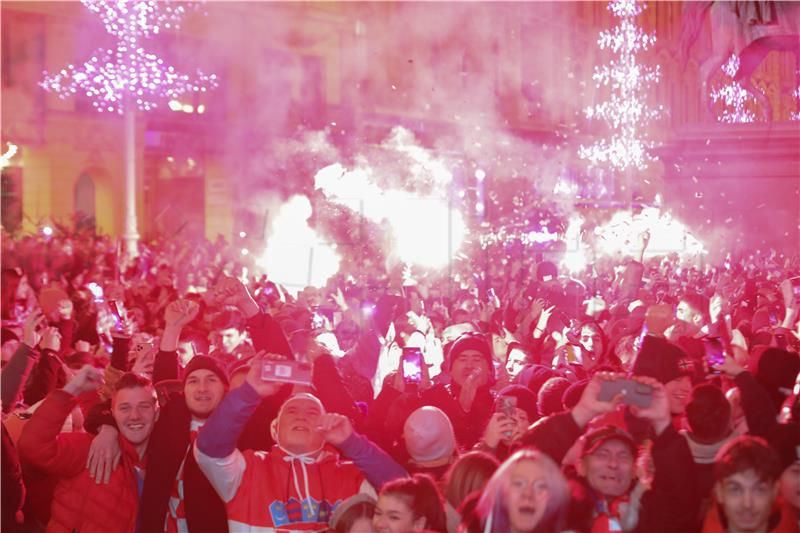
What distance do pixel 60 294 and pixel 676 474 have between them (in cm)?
782

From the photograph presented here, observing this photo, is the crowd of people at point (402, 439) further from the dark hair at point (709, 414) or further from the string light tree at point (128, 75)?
the string light tree at point (128, 75)

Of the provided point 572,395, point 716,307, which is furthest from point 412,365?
point 716,307

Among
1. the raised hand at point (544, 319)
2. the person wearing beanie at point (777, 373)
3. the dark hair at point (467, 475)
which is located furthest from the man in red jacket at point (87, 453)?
the raised hand at point (544, 319)

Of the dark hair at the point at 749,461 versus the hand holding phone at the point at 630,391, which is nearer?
the dark hair at the point at 749,461

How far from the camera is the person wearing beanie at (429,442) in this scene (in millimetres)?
5250

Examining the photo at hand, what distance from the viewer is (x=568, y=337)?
868 centimetres

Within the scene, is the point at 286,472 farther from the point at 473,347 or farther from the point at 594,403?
the point at 473,347

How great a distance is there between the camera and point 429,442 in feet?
17.2

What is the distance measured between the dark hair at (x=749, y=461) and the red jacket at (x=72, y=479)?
2.71 meters

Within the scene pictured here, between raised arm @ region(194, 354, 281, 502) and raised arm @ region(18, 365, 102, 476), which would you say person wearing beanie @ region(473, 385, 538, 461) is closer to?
raised arm @ region(194, 354, 281, 502)

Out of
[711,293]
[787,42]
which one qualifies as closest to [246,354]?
[711,293]

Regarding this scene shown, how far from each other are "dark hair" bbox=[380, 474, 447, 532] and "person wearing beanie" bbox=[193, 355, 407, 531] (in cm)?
26

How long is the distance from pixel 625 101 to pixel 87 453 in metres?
30.8

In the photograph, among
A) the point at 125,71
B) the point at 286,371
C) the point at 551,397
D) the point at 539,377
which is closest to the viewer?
the point at 286,371
